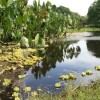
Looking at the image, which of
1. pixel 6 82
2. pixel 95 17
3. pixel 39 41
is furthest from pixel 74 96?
pixel 95 17

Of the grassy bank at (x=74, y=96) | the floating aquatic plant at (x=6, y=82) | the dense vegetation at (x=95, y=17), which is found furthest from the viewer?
the dense vegetation at (x=95, y=17)

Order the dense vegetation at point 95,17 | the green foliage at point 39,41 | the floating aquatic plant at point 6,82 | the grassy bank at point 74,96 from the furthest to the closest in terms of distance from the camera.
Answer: the dense vegetation at point 95,17
the floating aquatic plant at point 6,82
the grassy bank at point 74,96
the green foliage at point 39,41

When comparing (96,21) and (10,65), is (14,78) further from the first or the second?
(96,21)

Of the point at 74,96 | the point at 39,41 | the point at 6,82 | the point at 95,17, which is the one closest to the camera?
the point at 39,41

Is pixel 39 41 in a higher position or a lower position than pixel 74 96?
higher

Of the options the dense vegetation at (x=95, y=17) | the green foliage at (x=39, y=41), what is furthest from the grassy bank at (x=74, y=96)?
the dense vegetation at (x=95, y=17)

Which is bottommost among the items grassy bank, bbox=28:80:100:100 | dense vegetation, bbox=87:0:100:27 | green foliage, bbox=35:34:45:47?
grassy bank, bbox=28:80:100:100

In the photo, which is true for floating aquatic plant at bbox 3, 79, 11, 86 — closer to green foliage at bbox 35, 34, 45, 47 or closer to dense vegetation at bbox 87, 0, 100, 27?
green foliage at bbox 35, 34, 45, 47

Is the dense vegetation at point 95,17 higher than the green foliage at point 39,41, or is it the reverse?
the dense vegetation at point 95,17

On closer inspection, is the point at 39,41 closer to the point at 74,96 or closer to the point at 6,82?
the point at 74,96

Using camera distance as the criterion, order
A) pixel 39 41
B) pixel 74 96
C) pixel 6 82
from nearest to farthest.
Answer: pixel 39 41, pixel 74 96, pixel 6 82

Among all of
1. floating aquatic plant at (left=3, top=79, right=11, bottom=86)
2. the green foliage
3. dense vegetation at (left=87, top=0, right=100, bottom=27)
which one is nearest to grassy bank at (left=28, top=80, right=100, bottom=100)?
floating aquatic plant at (left=3, top=79, right=11, bottom=86)

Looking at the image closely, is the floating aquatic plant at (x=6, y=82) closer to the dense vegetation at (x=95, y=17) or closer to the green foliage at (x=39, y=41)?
the green foliage at (x=39, y=41)

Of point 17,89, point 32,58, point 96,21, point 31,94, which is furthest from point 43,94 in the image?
point 96,21
